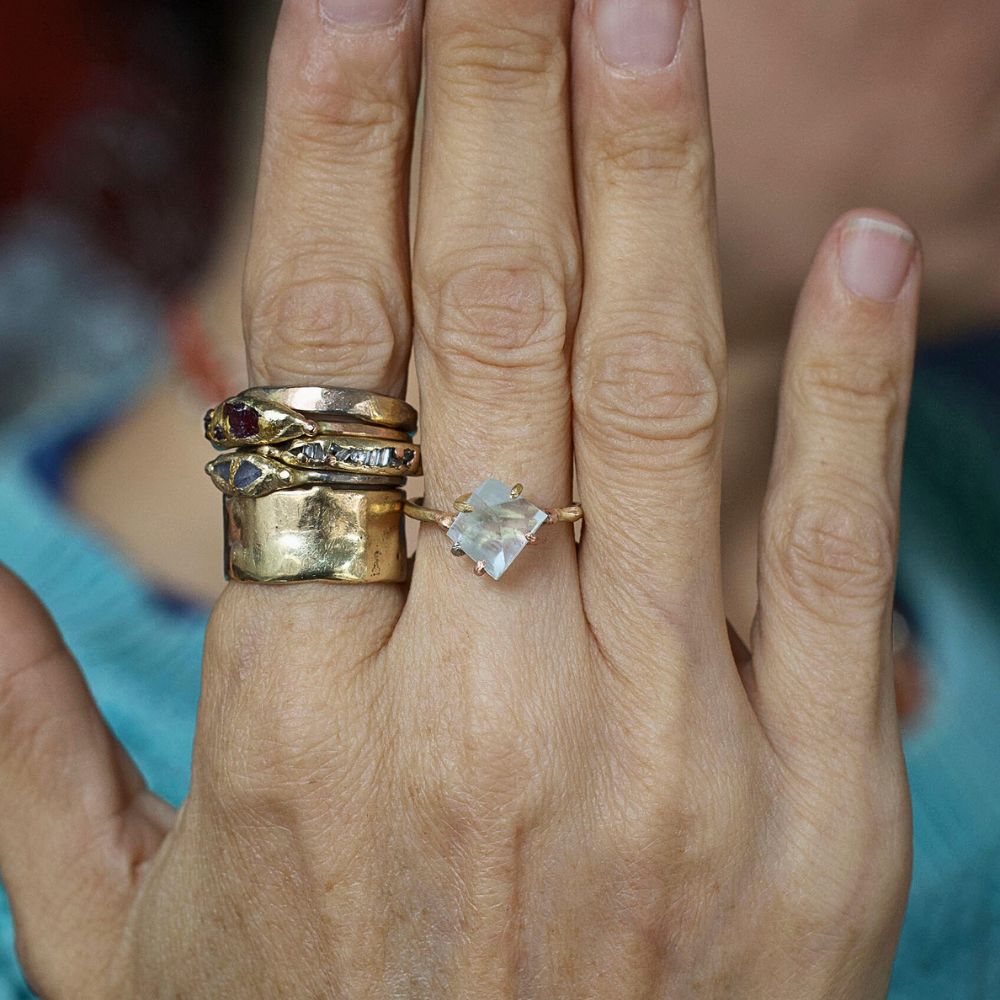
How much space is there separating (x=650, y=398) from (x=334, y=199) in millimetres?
258

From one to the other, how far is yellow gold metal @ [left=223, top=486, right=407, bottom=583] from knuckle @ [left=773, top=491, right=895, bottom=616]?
0.97 feet

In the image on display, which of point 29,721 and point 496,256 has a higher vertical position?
point 496,256

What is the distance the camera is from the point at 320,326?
749mm

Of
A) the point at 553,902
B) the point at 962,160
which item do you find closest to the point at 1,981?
the point at 553,902

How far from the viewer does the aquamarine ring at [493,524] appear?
2.34 ft

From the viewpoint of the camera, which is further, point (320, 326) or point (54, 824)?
point (54, 824)

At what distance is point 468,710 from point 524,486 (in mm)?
154

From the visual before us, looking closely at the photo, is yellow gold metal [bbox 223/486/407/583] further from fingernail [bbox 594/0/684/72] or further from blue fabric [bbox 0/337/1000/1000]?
blue fabric [bbox 0/337/1000/1000]

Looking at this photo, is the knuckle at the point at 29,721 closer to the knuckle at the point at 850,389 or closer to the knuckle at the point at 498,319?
the knuckle at the point at 498,319

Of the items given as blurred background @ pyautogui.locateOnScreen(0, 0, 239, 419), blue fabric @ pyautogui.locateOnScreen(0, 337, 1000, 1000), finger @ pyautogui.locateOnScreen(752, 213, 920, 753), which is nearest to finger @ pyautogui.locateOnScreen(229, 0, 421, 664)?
finger @ pyautogui.locateOnScreen(752, 213, 920, 753)

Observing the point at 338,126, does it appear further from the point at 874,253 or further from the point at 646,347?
the point at 874,253

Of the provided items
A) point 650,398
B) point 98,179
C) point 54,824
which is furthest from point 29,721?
point 98,179

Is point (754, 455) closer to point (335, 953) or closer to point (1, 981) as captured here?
point (335, 953)

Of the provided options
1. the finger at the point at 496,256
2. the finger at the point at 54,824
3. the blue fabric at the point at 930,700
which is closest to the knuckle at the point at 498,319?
the finger at the point at 496,256
